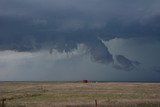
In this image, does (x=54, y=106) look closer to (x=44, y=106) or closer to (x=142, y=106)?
(x=44, y=106)

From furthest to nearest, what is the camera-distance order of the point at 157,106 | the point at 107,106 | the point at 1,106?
the point at 107,106 < the point at 157,106 < the point at 1,106

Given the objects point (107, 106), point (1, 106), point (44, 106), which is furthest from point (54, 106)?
point (1, 106)

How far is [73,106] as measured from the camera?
5162 cm

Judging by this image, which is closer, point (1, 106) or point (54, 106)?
point (1, 106)

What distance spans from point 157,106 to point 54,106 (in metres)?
13.9

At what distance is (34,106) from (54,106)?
3.00m

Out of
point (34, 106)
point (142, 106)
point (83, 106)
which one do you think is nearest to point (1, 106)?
point (34, 106)

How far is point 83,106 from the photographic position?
50062 mm

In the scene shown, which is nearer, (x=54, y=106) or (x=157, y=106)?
(x=157, y=106)

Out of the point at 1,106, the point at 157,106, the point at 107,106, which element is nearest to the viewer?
the point at 1,106

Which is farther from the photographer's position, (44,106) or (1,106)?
(44,106)

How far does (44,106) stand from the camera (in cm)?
4938

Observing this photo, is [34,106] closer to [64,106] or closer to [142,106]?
[64,106]

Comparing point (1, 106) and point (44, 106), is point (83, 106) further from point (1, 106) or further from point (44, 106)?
point (1, 106)
